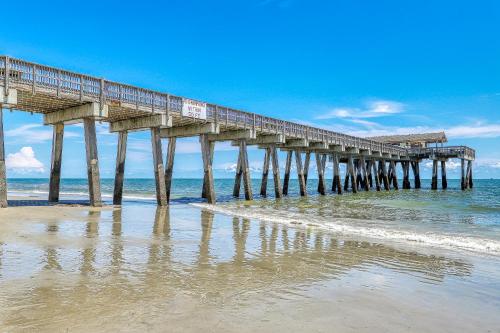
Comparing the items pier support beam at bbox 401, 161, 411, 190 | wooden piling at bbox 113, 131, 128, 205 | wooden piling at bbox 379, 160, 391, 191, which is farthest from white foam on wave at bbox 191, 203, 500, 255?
pier support beam at bbox 401, 161, 411, 190

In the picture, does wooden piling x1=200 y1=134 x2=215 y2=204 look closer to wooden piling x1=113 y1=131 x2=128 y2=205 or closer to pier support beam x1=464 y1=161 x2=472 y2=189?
wooden piling x1=113 y1=131 x2=128 y2=205

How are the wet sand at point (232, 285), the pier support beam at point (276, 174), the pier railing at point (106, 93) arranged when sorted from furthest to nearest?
the pier support beam at point (276, 174) < the pier railing at point (106, 93) < the wet sand at point (232, 285)

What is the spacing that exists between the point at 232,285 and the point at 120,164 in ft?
63.7

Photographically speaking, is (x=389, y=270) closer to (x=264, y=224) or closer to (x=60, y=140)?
(x=264, y=224)

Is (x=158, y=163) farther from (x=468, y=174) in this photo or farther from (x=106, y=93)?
(x=468, y=174)

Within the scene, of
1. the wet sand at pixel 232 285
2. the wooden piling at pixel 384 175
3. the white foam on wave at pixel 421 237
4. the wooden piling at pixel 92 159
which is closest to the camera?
the wet sand at pixel 232 285

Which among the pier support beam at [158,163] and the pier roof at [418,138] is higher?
the pier roof at [418,138]

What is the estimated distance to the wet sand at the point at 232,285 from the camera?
4.49m

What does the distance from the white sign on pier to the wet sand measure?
13230mm


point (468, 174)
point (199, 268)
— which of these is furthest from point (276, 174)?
point (468, 174)

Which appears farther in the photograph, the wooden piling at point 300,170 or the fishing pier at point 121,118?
the wooden piling at point 300,170

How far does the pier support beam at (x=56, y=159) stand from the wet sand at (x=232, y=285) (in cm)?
1163

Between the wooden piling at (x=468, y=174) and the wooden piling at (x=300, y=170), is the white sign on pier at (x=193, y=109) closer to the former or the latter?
the wooden piling at (x=300, y=170)

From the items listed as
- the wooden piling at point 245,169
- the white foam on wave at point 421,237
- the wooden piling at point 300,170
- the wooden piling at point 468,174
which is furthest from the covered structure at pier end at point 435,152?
the white foam on wave at point 421,237
